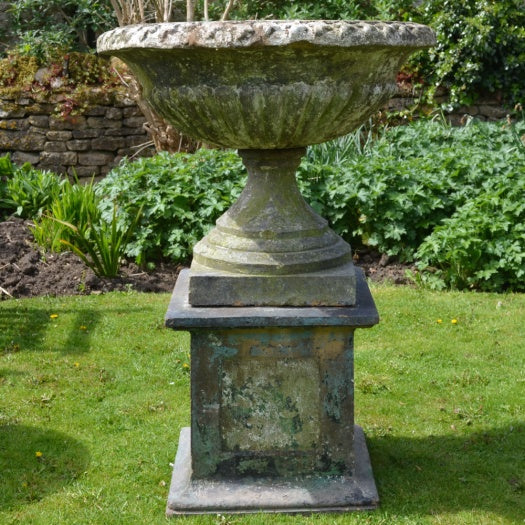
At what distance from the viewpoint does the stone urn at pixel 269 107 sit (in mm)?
2953

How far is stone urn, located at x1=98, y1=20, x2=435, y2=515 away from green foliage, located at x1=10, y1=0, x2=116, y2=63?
685cm

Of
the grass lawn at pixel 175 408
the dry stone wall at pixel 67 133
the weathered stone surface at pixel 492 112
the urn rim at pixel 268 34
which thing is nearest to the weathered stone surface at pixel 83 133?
the dry stone wall at pixel 67 133

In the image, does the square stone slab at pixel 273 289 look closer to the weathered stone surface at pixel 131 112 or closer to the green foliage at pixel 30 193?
the green foliage at pixel 30 193

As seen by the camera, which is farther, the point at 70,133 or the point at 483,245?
the point at 70,133

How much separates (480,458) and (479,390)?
0.76 m

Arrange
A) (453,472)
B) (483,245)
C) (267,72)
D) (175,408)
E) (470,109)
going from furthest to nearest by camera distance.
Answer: (470,109)
(483,245)
(175,408)
(453,472)
(267,72)

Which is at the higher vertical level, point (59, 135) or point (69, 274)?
point (59, 135)

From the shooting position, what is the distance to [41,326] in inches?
225

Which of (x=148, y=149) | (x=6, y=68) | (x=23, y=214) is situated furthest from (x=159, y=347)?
(x=6, y=68)

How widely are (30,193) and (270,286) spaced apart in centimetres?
479

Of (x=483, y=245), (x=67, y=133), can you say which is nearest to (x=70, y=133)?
(x=67, y=133)

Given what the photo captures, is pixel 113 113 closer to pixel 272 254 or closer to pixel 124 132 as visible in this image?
pixel 124 132

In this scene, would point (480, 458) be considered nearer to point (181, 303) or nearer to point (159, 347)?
point (181, 303)

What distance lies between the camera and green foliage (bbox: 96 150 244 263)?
22.0ft
